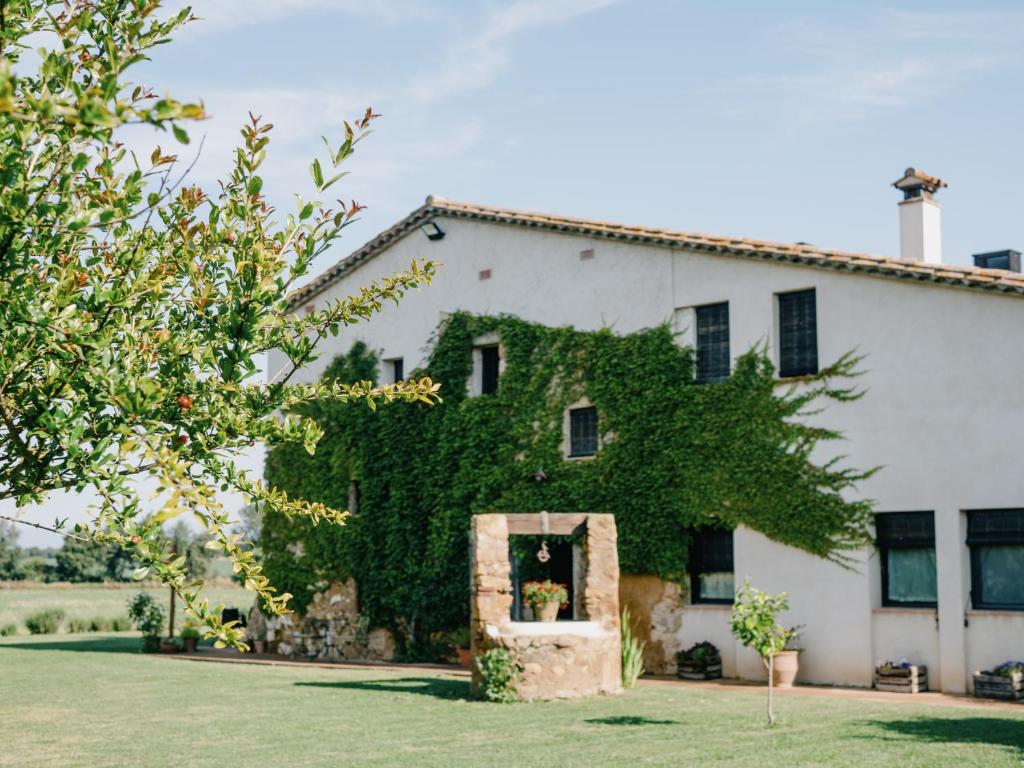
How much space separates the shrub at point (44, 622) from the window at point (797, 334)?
26.3 metres

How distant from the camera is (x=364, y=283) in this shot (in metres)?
26.5

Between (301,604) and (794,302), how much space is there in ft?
43.3

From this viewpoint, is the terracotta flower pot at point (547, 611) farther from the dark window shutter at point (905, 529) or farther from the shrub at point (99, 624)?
the shrub at point (99, 624)

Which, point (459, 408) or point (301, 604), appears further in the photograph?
point (301, 604)

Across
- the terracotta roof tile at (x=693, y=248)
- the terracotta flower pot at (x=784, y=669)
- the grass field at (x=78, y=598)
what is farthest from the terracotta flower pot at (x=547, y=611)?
the grass field at (x=78, y=598)

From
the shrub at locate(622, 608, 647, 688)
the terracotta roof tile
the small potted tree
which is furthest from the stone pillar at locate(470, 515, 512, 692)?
the terracotta roof tile

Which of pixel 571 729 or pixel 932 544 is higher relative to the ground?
pixel 932 544

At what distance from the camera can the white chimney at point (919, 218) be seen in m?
21.5

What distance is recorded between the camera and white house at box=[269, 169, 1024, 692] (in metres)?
17.3

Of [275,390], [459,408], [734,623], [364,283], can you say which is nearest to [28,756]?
[734,623]

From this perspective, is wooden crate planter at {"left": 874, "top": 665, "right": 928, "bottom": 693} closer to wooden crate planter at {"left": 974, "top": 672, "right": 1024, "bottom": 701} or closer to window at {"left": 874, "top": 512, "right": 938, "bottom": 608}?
wooden crate planter at {"left": 974, "top": 672, "right": 1024, "bottom": 701}

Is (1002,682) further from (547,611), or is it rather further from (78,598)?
(78,598)

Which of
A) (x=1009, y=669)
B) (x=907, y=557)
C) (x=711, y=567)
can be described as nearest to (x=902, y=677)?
(x=1009, y=669)

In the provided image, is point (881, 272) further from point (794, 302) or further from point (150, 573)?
point (150, 573)
